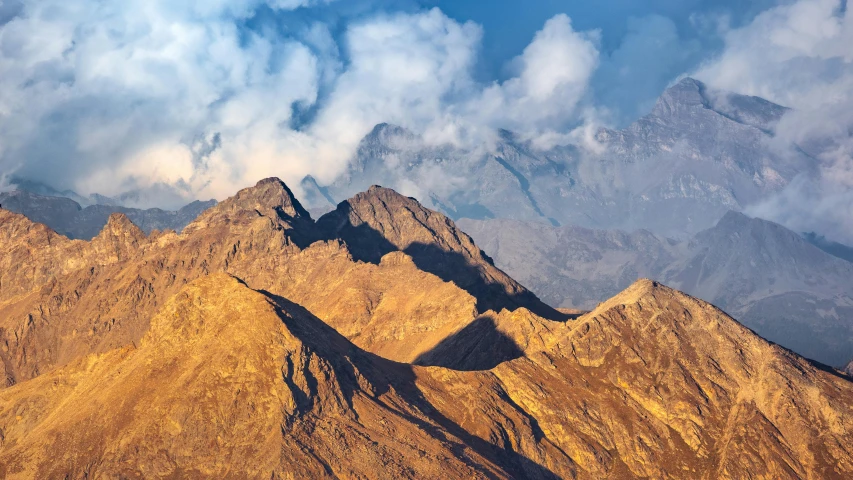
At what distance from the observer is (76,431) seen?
→ 163 m

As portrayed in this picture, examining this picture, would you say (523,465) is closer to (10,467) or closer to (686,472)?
(686,472)

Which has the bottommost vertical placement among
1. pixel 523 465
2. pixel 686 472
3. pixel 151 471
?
pixel 151 471

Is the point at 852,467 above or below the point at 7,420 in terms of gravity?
above

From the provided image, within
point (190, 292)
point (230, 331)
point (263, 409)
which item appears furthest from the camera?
point (190, 292)

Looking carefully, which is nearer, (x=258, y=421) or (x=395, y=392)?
(x=258, y=421)

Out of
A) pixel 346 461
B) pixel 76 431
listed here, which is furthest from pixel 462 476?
pixel 76 431

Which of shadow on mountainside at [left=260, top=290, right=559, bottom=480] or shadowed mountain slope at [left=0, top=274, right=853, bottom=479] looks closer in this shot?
shadowed mountain slope at [left=0, top=274, right=853, bottom=479]

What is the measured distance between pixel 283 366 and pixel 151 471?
3323 cm

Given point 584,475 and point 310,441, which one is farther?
point 584,475

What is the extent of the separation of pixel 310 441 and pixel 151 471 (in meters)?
29.6

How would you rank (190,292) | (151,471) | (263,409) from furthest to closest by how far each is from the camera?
(190,292), (263,409), (151,471)

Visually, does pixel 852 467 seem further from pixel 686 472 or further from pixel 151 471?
pixel 151 471

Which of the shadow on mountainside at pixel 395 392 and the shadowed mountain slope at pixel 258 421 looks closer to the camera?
the shadowed mountain slope at pixel 258 421

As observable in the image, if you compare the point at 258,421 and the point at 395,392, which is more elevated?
the point at 395,392
